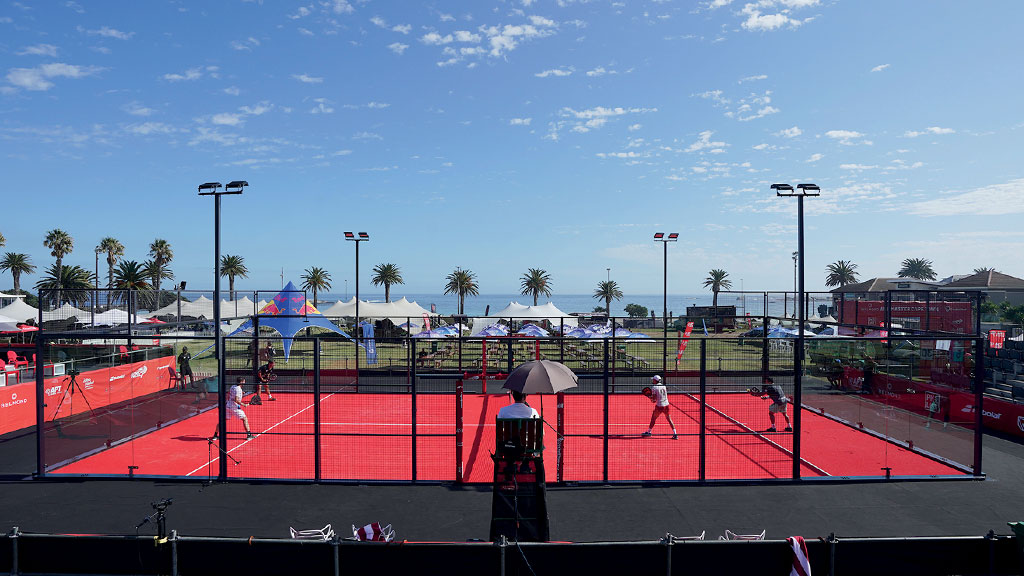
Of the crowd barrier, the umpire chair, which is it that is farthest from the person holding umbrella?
the crowd barrier

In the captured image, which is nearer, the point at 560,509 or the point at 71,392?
the point at 560,509

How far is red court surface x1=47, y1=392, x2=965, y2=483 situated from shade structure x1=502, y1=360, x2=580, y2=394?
1361 mm

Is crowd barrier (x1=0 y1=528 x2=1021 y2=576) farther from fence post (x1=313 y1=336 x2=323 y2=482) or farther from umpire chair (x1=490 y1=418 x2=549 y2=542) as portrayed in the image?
fence post (x1=313 y1=336 x2=323 y2=482)

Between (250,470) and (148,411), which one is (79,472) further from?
(148,411)

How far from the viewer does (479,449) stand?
46.0ft

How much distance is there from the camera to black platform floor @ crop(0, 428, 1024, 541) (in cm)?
920

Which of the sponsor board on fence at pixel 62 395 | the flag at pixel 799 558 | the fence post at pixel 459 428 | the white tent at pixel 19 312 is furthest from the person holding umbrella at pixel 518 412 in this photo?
the white tent at pixel 19 312

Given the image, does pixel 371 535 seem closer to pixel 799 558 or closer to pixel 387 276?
pixel 799 558

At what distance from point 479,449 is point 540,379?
462 centimetres

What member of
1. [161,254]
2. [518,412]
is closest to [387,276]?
[161,254]

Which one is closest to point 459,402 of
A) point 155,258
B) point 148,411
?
Result: point 148,411

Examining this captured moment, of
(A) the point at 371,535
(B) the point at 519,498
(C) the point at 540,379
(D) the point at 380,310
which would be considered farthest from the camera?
(D) the point at 380,310

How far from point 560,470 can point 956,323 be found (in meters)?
22.8

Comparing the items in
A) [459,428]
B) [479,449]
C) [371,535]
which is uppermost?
[459,428]
